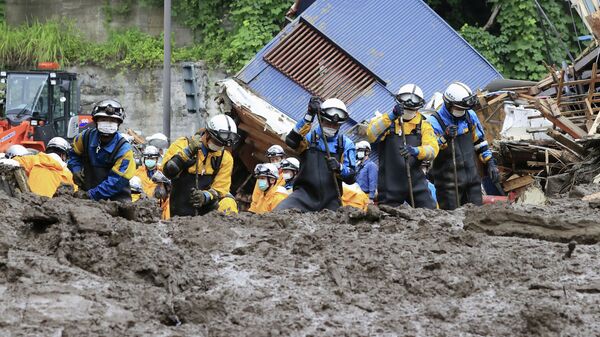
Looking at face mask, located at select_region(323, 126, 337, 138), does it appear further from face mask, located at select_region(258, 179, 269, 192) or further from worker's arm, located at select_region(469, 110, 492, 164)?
face mask, located at select_region(258, 179, 269, 192)

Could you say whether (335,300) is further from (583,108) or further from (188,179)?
(583,108)

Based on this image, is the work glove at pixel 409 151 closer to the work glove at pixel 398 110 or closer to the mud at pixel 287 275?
the work glove at pixel 398 110

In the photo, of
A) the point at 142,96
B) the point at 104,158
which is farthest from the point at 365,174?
the point at 142,96

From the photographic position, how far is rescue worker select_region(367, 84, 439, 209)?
41.1ft

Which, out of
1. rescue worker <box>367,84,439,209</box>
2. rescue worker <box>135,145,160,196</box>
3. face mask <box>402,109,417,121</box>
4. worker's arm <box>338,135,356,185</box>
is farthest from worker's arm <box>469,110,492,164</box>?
rescue worker <box>135,145,160,196</box>

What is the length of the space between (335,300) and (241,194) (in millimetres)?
14533

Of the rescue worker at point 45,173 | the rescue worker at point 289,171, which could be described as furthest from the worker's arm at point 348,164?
the rescue worker at point 45,173

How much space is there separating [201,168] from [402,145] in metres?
2.13

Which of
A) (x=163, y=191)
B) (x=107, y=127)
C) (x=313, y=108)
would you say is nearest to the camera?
(x=107, y=127)

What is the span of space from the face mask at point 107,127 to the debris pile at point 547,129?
5865 mm

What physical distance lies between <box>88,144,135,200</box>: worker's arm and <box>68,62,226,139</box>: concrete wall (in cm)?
1644

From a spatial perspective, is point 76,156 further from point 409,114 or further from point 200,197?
point 409,114

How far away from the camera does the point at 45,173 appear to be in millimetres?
13773

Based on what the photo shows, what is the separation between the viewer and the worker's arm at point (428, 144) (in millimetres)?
12258
